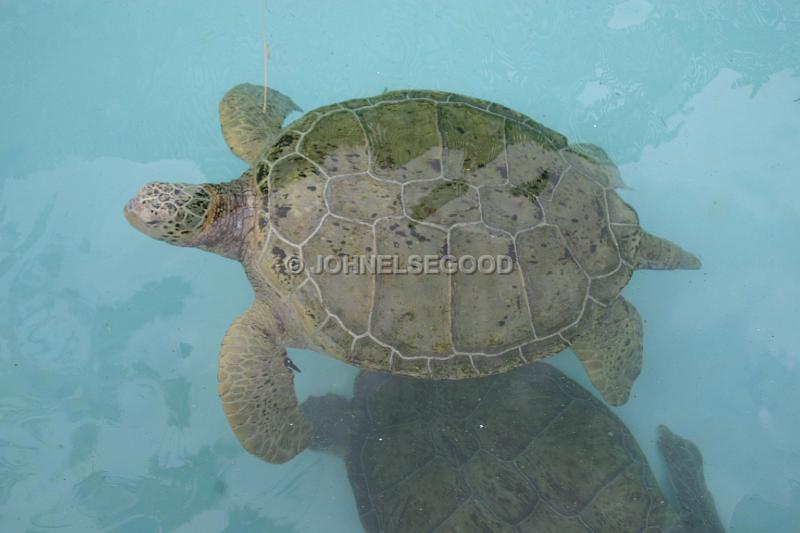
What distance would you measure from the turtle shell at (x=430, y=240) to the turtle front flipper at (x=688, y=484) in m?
1.50

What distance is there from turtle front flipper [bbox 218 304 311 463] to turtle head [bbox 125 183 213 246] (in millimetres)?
639

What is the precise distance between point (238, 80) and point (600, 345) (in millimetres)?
3562

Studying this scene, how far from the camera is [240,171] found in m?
4.61

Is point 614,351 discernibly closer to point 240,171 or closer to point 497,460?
point 497,460

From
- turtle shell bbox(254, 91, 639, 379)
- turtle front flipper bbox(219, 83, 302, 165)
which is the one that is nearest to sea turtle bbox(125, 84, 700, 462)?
turtle shell bbox(254, 91, 639, 379)

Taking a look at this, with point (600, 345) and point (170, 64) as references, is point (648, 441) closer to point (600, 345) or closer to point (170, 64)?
point (600, 345)

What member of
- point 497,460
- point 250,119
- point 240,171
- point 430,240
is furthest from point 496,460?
point 240,171

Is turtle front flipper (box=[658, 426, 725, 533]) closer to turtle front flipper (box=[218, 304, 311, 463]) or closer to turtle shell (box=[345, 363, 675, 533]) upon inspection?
turtle shell (box=[345, 363, 675, 533])

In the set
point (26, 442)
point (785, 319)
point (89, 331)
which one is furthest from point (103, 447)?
point (785, 319)

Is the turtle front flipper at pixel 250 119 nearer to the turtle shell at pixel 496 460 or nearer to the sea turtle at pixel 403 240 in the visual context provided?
the sea turtle at pixel 403 240

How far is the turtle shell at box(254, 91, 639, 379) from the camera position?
308 cm

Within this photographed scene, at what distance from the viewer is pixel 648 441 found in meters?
4.25

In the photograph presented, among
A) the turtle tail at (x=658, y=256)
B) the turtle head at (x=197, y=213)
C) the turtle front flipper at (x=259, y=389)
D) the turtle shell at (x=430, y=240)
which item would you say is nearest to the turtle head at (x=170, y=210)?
the turtle head at (x=197, y=213)

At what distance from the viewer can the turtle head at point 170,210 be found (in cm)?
324
